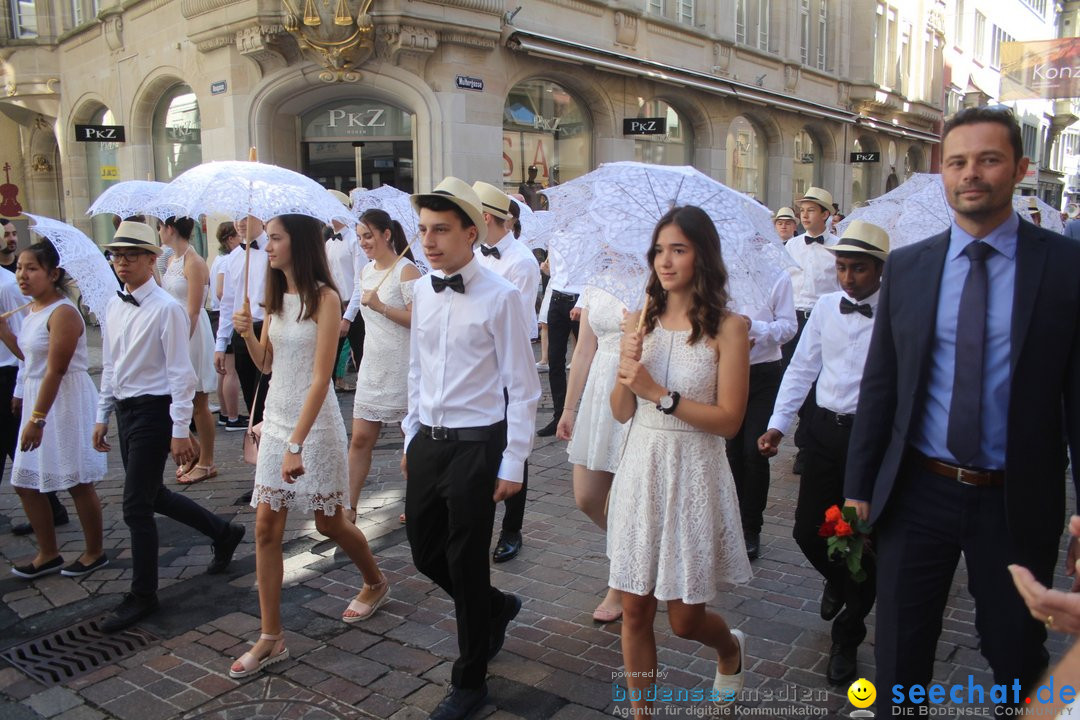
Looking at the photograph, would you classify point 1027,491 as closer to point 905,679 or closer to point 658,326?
point 905,679

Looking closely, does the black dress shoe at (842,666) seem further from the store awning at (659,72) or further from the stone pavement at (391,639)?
the store awning at (659,72)

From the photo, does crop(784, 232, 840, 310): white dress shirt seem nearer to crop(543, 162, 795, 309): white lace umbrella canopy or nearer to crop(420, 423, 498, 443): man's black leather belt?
crop(543, 162, 795, 309): white lace umbrella canopy

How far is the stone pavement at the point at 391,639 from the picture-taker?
3584 mm

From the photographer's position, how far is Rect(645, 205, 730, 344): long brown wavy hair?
10.2 ft

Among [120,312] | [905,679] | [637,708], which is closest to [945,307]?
[905,679]

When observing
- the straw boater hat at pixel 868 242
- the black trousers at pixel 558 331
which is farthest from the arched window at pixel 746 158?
the straw boater hat at pixel 868 242

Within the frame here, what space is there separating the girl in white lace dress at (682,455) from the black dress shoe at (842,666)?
809 millimetres

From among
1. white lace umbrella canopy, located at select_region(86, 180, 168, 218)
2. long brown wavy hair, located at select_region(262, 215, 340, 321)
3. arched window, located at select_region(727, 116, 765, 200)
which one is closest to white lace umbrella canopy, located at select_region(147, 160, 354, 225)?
long brown wavy hair, located at select_region(262, 215, 340, 321)

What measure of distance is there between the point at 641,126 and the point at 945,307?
1586cm

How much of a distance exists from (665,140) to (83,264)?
17.9 meters

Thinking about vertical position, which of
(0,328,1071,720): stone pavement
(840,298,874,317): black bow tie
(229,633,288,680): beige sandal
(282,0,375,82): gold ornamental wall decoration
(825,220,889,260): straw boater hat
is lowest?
(0,328,1071,720): stone pavement

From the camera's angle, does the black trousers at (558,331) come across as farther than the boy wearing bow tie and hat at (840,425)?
Yes

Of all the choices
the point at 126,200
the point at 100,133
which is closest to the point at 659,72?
the point at 100,133

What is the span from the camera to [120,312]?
4723 millimetres
